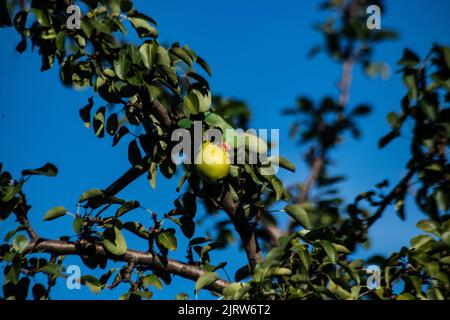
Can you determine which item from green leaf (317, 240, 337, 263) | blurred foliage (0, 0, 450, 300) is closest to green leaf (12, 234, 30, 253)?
blurred foliage (0, 0, 450, 300)

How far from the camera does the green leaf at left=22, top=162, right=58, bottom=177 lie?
1.82m

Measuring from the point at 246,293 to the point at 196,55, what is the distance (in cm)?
80

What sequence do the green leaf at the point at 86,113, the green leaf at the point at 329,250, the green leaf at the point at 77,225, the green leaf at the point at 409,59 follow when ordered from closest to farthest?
the green leaf at the point at 329,250
the green leaf at the point at 77,225
the green leaf at the point at 86,113
the green leaf at the point at 409,59

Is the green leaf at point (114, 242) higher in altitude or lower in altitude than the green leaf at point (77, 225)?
lower

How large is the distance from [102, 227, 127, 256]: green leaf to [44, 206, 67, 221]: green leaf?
0.50 feet

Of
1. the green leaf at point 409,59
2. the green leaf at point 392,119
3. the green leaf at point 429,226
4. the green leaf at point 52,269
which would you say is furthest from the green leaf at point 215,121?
the green leaf at point 392,119

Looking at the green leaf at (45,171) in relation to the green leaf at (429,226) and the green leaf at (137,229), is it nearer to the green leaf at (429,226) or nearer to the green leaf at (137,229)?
the green leaf at (137,229)

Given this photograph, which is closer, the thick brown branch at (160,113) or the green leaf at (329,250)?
the green leaf at (329,250)

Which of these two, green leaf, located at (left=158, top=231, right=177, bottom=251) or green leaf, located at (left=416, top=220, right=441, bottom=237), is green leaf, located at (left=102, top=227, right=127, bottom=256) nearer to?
green leaf, located at (left=158, top=231, right=177, bottom=251)

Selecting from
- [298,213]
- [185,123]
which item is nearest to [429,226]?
[298,213]

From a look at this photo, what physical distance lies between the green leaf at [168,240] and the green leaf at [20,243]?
1.38ft

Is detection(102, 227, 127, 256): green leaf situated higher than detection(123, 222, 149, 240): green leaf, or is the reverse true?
detection(123, 222, 149, 240): green leaf

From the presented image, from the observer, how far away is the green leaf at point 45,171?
1821 mm

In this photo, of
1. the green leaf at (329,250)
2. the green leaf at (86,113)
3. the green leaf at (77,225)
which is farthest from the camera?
the green leaf at (86,113)
